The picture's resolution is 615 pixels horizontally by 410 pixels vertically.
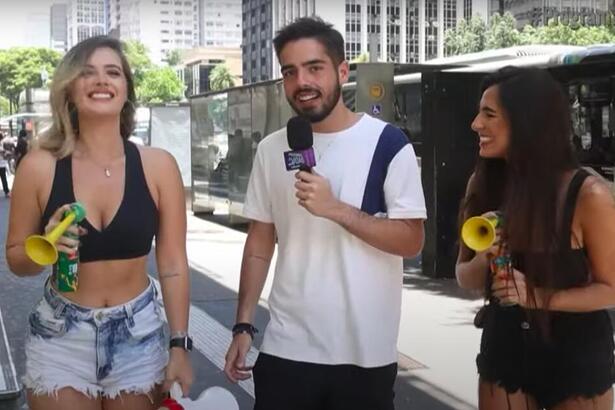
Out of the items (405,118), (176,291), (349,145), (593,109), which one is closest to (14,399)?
(176,291)

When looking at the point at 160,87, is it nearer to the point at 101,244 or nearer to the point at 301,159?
the point at 101,244

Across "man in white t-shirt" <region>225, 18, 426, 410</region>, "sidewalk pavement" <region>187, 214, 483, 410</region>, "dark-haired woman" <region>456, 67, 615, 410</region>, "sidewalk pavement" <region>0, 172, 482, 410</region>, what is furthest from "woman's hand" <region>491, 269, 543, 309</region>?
"sidewalk pavement" <region>0, 172, 482, 410</region>

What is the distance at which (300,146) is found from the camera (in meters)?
2.55

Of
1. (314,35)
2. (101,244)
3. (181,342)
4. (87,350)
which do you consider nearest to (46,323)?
(87,350)

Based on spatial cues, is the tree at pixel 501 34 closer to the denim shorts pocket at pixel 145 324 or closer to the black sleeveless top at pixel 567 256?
the black sleeveless top at pixel 567 256

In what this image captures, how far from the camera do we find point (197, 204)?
16484mm

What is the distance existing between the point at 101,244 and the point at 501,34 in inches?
2599

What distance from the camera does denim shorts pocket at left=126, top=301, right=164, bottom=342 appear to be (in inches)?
103

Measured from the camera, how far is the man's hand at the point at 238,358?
2838mm

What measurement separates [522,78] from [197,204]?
1422cm

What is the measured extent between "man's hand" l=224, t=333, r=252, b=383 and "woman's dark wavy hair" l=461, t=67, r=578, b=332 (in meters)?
0.93

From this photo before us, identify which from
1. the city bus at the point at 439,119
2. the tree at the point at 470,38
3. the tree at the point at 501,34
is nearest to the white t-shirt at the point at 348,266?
the city bus at the point at 439,119

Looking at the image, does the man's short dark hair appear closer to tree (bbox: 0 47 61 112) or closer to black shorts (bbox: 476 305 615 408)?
black shorts (bbox: 476 305 615 408)

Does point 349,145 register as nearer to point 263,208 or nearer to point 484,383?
point 263,208
